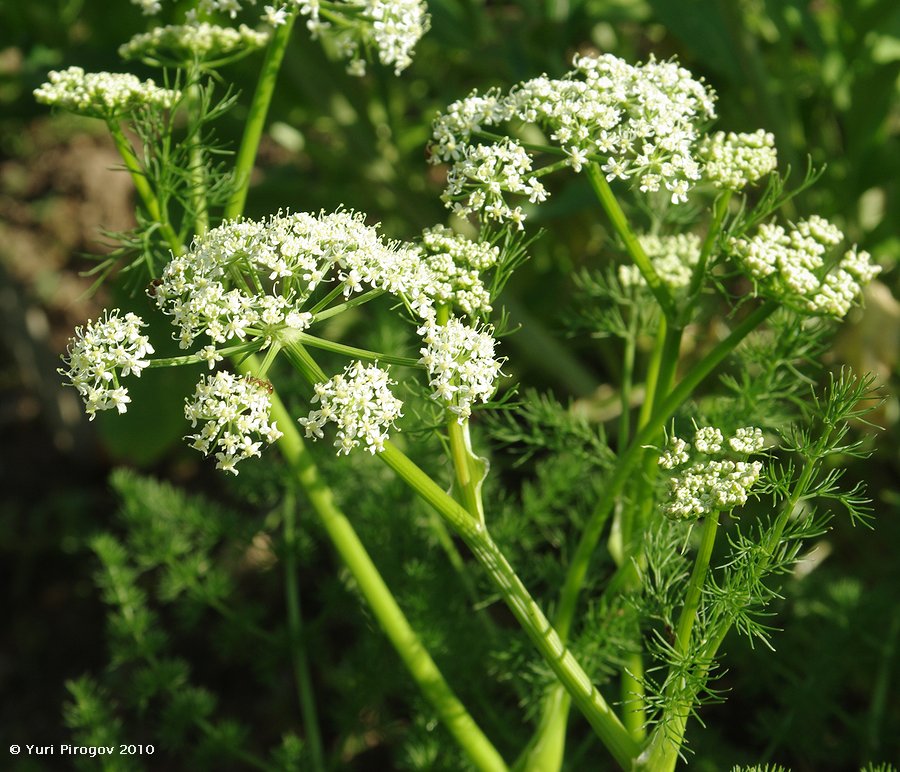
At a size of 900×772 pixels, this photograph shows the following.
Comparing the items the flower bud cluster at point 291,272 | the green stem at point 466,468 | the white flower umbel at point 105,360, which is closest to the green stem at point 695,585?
the green stem at point 466,468

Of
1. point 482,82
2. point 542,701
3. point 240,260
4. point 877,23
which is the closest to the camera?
point 240,260

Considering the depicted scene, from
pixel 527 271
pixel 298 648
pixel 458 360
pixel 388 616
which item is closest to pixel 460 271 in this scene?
pixel 458 360

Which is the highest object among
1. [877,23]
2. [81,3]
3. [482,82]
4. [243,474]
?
[877,23]

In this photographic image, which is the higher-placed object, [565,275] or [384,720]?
[565,275]

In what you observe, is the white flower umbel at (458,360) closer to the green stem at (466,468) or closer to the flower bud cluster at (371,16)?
the green stem at (466,468)

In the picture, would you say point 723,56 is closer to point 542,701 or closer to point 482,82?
point 482,82

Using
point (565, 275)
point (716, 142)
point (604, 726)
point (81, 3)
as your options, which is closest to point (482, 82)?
point (565, 275)
